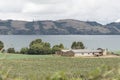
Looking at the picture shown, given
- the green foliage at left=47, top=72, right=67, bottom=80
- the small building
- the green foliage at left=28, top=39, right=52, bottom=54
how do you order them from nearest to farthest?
the green foliage at left=47, top=72, right=67, bottom=80
the small building
the green foliage at left=28, top=39, right=52, bottom=54

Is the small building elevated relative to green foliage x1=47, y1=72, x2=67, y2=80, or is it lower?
lower

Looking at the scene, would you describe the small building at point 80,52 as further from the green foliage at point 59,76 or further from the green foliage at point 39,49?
the green foliage at point 59,76

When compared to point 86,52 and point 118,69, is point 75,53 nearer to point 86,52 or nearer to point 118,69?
point 86,52

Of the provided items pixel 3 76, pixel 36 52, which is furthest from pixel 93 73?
pixel 36 52

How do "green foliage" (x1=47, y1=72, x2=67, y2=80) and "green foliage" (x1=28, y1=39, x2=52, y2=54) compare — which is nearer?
"green foliage" (x1=47, y1=72, x2=67, y2=80)


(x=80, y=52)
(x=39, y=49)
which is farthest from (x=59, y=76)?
(x=39, y=49)

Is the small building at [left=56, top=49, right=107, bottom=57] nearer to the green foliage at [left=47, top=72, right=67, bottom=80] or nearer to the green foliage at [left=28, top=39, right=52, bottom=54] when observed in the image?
the green foliage at [left=28, top=39, right=52, bottom=54]

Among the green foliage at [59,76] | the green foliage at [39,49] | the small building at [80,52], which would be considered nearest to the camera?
the green foliage at [59,76]

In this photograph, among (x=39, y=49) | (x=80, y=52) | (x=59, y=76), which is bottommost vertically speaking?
(x=80, y=52)

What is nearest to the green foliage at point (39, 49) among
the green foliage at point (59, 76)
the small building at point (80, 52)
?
the small building at point (80, 52)

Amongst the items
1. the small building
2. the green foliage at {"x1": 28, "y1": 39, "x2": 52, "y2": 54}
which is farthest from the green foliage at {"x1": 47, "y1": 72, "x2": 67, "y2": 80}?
the green foliage at {"x1": 28, "y1": 39, "x2": 52, "y2": 54}

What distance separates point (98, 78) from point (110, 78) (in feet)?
0.37

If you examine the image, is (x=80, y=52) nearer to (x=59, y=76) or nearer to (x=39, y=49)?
(x=39, y=49)

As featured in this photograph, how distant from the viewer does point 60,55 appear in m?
87.8
